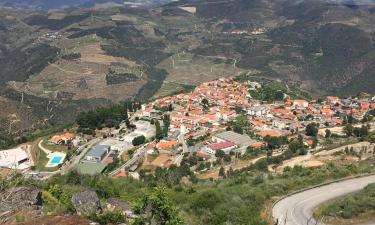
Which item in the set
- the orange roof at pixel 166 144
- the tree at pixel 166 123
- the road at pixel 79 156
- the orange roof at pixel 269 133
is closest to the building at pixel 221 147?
the orange roof at pixel 166 144

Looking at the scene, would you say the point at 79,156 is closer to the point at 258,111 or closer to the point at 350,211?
the point at 258,111

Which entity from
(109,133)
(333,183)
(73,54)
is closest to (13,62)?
(73,54)

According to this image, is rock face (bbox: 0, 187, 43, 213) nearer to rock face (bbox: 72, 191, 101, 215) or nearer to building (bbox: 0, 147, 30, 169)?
rock face (bbox: 72, 191, 101, 215)

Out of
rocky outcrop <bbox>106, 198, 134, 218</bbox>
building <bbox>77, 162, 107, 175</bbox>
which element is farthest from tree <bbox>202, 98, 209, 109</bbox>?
rocky outcrop <bbox>106, 198, 134, 218</bbox>

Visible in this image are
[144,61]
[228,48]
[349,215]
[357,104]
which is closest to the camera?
[349,215]

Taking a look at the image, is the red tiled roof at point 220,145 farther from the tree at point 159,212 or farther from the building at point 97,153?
the tree at point 159,212

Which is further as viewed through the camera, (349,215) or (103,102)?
(103,102)

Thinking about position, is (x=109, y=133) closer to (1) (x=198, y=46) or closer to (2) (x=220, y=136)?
(2) (x=220, y=136)
